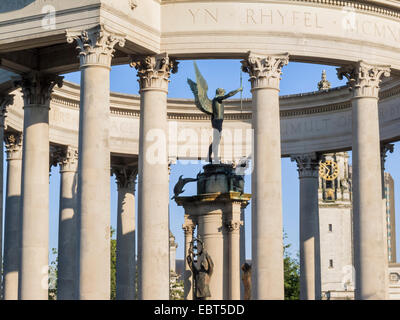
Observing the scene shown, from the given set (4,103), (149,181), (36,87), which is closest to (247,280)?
(149,181)

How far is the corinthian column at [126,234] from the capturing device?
434 feet

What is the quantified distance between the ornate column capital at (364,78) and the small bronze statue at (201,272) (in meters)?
23.3

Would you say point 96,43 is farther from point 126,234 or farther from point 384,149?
point 384,149

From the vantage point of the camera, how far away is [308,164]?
132375mm

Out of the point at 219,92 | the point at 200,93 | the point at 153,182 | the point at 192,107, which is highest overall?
the point at 192,107

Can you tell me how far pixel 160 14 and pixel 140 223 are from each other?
21436 millimetres

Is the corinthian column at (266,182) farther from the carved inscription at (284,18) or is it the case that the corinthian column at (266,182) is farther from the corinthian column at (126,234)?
the corinthian column at (126,234)

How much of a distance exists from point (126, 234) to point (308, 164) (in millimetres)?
28576

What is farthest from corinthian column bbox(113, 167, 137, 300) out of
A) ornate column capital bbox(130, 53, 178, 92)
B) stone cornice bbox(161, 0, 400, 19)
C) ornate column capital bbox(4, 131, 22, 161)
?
stone cornice bbox(161, 0, 400, 19)

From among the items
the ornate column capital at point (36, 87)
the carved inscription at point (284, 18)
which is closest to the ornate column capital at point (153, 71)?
the carved inscription at point (284, 18)

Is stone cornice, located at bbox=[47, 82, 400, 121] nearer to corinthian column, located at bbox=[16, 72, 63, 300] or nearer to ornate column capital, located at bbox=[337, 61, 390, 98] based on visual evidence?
corinthian column, located at bbox=[16, 72, 63, 300]

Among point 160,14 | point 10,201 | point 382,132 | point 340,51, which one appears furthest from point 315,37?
point 10,201

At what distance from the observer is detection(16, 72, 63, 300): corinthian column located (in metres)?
95.9

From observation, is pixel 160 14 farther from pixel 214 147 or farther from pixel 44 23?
pixel 214 147
